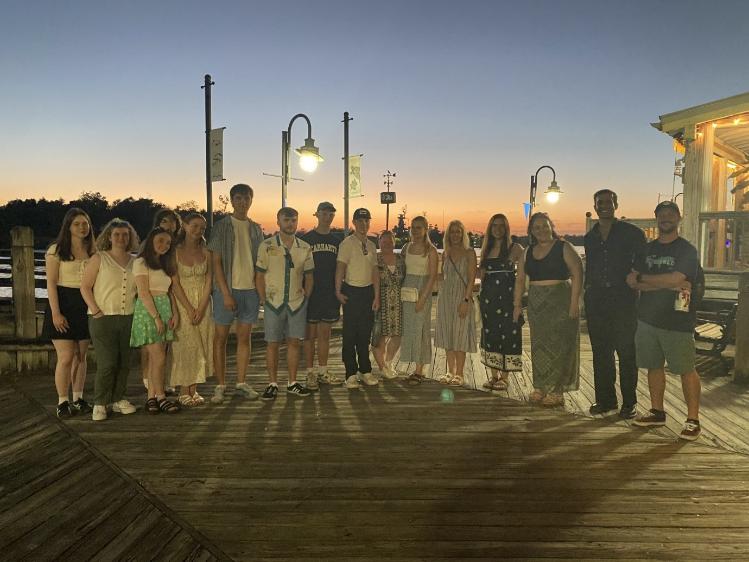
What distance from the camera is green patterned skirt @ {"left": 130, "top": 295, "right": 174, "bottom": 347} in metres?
4.36

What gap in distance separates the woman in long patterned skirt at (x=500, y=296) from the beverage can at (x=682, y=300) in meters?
1.42

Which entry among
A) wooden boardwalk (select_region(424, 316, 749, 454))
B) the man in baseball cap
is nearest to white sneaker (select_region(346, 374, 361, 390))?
wooden boardwalk (select_region(424, 316, 749, 454))

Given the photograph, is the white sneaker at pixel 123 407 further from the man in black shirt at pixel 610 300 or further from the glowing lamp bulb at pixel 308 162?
the glowing lamp bulb at pixel 308 162

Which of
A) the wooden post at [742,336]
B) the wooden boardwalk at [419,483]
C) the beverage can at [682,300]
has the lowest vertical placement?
the wooden boardwalk at [419,483]

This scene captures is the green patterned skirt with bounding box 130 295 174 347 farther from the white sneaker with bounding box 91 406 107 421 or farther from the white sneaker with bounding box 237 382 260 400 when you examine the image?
the white sneaker with bounding box 237 382 260 400

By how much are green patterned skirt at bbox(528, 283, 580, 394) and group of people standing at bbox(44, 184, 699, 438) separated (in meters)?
0.01

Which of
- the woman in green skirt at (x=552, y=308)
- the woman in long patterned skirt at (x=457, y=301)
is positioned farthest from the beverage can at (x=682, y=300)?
the woman in long patterned skirt at (x=457, y=301)

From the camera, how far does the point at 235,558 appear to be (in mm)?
2398

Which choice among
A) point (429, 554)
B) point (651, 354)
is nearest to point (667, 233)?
point (651, 354)

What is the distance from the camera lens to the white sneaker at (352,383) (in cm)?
538

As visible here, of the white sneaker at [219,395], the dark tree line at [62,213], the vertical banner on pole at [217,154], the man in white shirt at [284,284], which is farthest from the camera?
the dark tree line at [62,213]

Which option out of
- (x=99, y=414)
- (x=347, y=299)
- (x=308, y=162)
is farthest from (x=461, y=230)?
(x=308, y=162)

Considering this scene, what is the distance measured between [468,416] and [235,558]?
2.56 m

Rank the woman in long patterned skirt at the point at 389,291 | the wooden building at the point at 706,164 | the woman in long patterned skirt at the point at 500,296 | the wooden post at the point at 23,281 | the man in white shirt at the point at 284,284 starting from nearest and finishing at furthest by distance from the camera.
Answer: the man in white shirt at the point at 284,284 → the woman in long patterned skirt at the point at 500,296 → the woman in long patterned skirt at the point at 389,291 → the wooden post at the point at 23,281 → the wooden building at the point at 706,164
